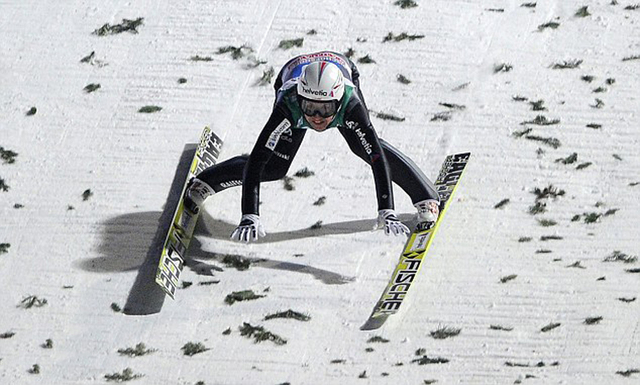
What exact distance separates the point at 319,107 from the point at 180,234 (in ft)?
6.50

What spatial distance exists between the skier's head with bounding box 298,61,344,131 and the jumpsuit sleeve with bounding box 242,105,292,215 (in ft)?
0.77

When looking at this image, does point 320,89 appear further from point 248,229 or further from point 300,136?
point 248,229

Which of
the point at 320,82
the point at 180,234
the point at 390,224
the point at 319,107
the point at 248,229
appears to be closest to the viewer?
the point at 320,82

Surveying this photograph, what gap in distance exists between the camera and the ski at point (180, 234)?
951cm

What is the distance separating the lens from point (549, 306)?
9.68m

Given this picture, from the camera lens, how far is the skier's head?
850cm

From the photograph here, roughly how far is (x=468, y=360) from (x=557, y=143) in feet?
8.38

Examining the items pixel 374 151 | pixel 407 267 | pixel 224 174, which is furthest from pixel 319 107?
pixel 407 267

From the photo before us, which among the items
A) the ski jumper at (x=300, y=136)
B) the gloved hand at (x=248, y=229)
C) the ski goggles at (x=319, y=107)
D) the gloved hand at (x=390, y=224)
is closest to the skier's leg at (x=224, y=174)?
the ski jumper at (x=300, y=136)

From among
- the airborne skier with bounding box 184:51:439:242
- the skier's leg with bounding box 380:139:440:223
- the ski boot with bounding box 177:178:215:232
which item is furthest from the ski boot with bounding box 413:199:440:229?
the ski boot with bounding box 177:178:215:232

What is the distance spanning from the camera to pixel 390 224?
876cm

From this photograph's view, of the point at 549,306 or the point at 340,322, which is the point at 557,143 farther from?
the point at 340,322

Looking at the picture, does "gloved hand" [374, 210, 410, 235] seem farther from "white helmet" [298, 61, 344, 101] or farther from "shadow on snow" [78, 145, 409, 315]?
"shadow on snow" [78, 145, 409, 315]

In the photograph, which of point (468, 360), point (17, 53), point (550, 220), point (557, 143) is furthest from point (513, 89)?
point (17, 53)
